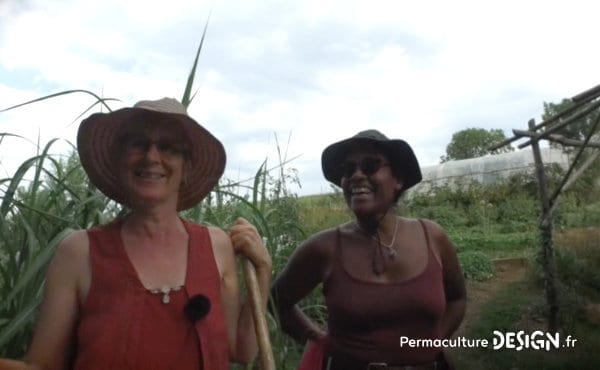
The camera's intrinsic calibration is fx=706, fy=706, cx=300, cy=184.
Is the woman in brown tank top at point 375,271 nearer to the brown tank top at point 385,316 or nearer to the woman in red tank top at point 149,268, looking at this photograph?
the brown tank top at point 385,316

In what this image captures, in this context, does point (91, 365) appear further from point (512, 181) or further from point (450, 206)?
point (512, 181)

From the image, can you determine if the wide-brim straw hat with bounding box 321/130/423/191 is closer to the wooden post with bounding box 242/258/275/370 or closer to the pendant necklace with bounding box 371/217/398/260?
the pendant necklace with bounding box 371/217/398/260

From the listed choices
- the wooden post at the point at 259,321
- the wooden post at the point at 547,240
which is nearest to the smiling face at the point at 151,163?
the wooden post at the point at 259,321

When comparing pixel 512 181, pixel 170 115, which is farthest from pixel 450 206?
pixel 170 115

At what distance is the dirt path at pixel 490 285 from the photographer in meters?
5.02

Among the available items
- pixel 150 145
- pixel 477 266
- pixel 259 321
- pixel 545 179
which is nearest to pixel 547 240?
pixel 545 179

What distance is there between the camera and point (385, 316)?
173 centimetres

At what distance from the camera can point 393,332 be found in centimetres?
173

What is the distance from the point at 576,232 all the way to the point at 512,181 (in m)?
4.35

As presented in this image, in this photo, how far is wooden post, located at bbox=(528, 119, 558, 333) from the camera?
415 cm

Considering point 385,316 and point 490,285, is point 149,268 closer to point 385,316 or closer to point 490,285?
point 385,316

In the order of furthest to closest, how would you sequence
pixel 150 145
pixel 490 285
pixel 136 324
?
1. pixel 490 285
2. pixel 150 145
3. pixel 136 324

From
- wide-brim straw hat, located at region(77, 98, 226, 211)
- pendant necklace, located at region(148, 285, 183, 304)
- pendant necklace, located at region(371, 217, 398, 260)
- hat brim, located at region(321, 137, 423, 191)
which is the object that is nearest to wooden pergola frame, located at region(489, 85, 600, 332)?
hat brim, located at region(321, 137, 423, 191)

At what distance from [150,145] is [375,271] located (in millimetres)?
723
